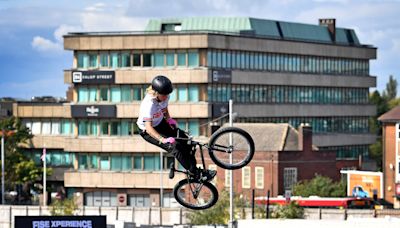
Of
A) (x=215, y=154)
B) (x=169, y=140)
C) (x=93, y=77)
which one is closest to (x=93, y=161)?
(x=93, y=77)

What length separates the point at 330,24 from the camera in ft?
591

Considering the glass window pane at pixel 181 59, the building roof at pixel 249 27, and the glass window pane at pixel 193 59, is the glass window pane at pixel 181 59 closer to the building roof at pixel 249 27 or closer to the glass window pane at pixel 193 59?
the glass window pane at pixel 193 59

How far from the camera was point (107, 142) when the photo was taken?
5846 inches

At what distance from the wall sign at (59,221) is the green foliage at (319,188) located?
5141 cm

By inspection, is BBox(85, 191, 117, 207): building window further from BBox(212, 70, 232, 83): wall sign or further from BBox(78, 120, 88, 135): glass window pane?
BBox(212, 70, 232, 83): wall sign

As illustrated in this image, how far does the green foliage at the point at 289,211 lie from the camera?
106m

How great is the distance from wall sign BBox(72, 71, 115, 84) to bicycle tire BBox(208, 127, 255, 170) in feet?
369

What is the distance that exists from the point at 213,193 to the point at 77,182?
387ft

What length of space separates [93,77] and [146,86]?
6.85 m

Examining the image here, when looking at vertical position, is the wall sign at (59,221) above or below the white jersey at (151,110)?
below

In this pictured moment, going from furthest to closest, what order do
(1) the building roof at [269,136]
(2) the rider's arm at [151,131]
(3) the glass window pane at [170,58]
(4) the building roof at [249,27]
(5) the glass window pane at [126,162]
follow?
(4) the building roof at [249,27], (5) the glass window pane at [126,162], (3) the glass window pane at [170,58], (1) the building roof at [269,136], (2) the rider's arm at [151,131]

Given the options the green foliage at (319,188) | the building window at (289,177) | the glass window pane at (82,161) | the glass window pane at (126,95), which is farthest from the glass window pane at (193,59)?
the green foliage at (319,188)

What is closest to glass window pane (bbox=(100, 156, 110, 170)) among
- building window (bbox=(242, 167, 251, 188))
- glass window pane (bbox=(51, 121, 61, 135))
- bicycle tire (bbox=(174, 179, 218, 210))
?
glass window pane (bbox=(51, 121, 61, 135))

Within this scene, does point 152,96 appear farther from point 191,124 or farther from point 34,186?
point 34,186
